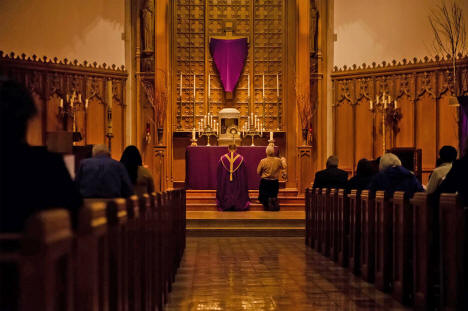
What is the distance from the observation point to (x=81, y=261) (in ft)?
6.21

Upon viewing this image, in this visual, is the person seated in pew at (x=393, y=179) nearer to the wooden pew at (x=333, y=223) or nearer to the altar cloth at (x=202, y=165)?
the wooden pew at (x=333, y=223)

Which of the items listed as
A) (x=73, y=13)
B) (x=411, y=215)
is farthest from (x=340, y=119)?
(x=411, y=215)

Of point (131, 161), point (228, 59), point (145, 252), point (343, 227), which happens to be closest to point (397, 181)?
point (343, 227)

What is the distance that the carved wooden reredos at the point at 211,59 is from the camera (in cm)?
1472

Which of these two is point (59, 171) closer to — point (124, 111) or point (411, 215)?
point (411, 215)

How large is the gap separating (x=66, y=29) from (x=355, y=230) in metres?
9.21

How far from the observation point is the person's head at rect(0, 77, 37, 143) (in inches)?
76.0

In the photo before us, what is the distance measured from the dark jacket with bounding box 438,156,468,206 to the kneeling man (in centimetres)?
772

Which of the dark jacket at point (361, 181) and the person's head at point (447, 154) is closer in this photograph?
the person's head at point (447, 154)

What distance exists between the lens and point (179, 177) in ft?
47.4

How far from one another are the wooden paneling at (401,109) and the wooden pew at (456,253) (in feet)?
28.0

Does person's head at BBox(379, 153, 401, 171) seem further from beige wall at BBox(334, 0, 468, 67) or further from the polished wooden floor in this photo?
beige wall at BBox(334, 0, 468, 67)

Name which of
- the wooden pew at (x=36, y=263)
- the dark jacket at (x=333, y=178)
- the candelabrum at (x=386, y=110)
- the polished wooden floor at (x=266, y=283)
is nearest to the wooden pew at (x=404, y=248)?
the polished wooden floor at (x=266, y=283)

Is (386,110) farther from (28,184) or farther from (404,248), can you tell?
(28,184)
